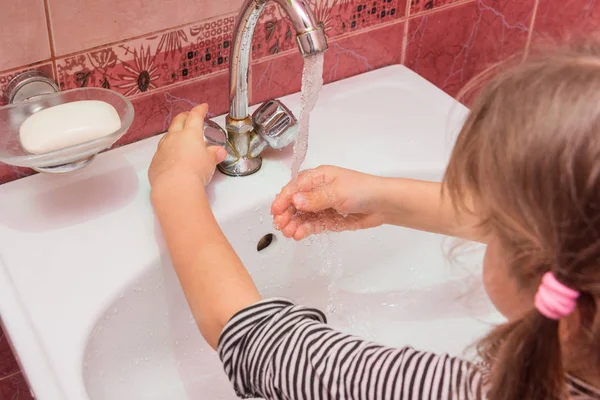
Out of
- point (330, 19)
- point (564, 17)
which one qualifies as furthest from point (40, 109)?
point (564, 17)

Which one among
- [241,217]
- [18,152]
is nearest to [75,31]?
[18,152]

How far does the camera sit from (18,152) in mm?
665

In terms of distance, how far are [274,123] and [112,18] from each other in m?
0.20

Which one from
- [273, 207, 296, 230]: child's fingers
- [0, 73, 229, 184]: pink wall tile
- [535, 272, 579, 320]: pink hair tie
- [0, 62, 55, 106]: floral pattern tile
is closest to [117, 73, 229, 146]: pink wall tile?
[0, 73, 229, 184]: pink wall tile

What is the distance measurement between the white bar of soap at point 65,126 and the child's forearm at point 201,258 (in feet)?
0.26

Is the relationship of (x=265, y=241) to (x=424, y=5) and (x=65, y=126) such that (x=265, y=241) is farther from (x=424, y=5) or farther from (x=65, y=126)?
(x=424, y=5)

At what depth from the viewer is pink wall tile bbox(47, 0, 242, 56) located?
27.1 inches

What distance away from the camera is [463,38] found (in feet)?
3.34

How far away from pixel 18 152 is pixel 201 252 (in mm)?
196

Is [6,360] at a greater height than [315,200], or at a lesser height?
lesser

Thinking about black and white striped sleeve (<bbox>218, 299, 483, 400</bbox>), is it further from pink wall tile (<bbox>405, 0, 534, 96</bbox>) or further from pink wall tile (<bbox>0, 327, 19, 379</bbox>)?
pink wall tile (<bbox>405, 0, 534, 96</bbox>)

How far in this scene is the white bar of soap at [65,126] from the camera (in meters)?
0.66

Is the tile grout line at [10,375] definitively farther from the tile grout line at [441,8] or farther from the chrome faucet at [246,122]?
the tile grout line at [441,8]

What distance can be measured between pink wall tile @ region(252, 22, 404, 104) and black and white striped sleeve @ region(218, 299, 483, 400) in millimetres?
357
